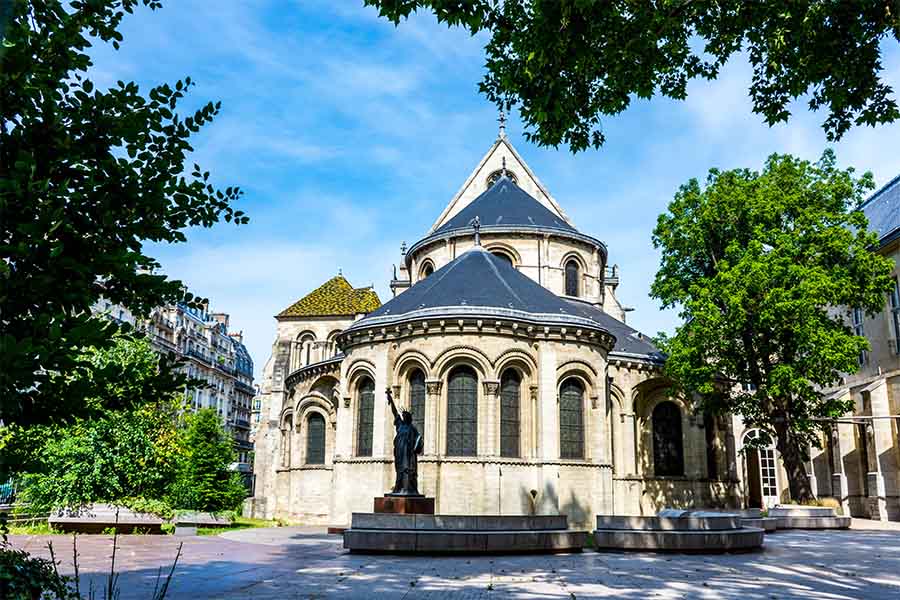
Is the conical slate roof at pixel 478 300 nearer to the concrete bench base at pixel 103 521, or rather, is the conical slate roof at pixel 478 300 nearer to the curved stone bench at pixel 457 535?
the curved stone bench at pixel 457 535

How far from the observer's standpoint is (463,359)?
22578 mm

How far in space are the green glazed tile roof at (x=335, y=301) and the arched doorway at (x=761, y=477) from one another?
843 inches

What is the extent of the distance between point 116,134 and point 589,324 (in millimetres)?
20110

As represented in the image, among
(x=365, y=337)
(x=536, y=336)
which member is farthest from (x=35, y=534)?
(x=536, y=336)

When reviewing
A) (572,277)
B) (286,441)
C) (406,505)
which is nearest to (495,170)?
(572,277)

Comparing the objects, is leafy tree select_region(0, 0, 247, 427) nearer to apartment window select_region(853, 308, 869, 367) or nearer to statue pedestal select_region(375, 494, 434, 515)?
statue pedestal select_region(375, 494, 434, 515)

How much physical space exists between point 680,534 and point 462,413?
876 cm

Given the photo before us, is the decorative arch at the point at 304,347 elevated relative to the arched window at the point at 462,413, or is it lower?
elevated

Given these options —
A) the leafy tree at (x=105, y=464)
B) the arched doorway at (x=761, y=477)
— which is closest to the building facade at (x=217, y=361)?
the leafy tree at (x=105, y=464)

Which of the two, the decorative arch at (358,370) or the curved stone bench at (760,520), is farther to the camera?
the decorative arch at (358,370)

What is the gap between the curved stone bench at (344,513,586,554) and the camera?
46.8 feet

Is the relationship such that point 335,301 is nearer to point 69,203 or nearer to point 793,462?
point 793,462

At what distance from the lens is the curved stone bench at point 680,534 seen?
15141mm

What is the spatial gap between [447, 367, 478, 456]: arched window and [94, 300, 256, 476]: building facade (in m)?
36.2
